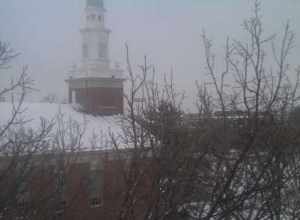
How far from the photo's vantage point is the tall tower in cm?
2345

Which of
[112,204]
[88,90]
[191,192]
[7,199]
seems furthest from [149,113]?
[88,90]

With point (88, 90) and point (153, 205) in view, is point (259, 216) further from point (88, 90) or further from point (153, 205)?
point (88, 90)

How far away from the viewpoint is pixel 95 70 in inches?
944

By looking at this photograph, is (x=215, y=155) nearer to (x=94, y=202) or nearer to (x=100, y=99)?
(x=94, y=202)

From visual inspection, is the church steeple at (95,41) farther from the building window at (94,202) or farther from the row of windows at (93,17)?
the building window at (94,202)

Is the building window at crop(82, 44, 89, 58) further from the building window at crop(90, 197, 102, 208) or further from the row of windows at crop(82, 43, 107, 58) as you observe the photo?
the building window at crop(90, 197, 102, 208)

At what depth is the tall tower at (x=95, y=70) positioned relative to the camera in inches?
923

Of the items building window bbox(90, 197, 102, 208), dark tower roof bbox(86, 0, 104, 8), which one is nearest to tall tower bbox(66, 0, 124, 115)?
dark tower roof bbox(86, 0, 104, 8)

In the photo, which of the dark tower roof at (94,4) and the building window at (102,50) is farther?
the dark tower roof at (94,4)

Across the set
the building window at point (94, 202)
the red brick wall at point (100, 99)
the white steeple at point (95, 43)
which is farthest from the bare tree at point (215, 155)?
the white steeple at point (95, 43)

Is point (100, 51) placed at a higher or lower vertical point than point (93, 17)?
lower

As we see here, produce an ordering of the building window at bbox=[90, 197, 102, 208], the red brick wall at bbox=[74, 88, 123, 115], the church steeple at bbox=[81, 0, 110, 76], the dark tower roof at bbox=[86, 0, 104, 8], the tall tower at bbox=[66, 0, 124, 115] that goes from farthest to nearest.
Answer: the dark tower roof at bbox=[86, 0, 104, 8]
the church steeple at bbox=[81, 0, 110, 76]
the tall tower at bbox=[66, 0, 124, 115]
the red brick wall at bbox=[74, 88, 123, 115]
the building window at bbox=[90, 197, 102, 208]

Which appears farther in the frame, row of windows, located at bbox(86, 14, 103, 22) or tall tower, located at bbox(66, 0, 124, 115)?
row of windows, located at bbox(86, 14, 103, 22)

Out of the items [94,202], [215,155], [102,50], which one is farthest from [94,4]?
[215,155]
